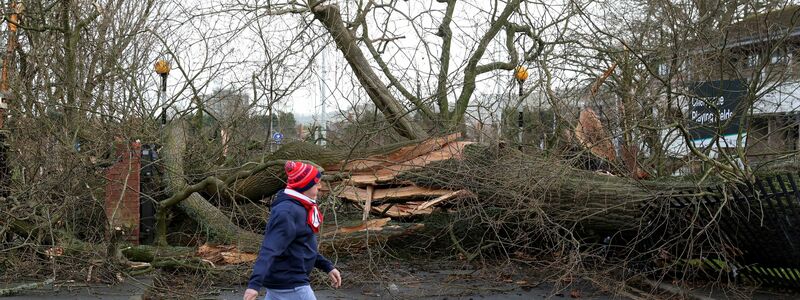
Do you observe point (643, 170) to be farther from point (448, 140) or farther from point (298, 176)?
point (298, 176)

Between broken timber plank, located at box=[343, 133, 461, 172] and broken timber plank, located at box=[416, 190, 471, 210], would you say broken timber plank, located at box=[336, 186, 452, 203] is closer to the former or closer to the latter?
broken timber plank, located at box=[416, 190, 471, 210]

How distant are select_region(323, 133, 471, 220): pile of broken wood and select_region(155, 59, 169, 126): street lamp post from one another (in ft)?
7.07

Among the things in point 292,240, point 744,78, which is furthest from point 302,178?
point 744,78

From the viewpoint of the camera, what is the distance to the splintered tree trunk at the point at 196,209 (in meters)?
8.91

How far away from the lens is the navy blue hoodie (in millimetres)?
4242

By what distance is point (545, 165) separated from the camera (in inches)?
320

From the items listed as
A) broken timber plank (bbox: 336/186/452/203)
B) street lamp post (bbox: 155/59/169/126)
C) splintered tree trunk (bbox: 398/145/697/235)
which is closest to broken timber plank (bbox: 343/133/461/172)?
broken timber plank (bbox: 336/186/452/203)

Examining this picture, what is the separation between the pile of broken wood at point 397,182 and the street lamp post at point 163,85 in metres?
2.15

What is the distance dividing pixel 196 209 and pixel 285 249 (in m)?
5.68

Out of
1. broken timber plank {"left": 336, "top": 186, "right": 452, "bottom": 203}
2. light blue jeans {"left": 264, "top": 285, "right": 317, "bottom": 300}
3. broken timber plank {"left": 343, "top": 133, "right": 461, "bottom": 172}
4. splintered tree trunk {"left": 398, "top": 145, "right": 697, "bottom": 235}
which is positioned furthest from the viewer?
broken timber plank {"left": 336, "top": 186, "right": 452, "bottom": 203}

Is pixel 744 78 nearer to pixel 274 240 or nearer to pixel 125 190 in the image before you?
pixel 274 240

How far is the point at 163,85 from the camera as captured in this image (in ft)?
33.7

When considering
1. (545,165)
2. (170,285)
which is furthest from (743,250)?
(170,285)

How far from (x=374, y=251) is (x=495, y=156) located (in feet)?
5.91
